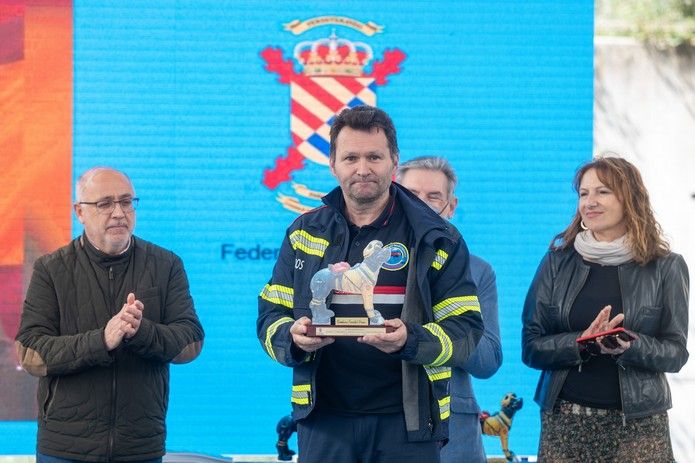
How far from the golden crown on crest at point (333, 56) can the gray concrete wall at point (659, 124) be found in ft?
5.44

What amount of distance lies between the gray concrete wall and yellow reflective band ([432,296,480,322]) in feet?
10.2

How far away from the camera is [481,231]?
17.0ft

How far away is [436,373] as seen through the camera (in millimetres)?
3039

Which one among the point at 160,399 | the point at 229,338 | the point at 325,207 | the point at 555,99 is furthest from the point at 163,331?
the point at 555,99

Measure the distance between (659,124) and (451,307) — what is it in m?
3.27

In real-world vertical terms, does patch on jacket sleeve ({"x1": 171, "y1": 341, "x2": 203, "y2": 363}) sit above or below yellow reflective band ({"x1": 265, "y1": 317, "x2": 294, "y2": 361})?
below

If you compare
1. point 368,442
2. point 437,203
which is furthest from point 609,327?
point 368,442

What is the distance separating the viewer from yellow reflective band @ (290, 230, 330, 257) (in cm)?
310

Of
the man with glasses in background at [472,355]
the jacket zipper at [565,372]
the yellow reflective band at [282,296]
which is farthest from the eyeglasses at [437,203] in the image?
the yellow reflective band at [282,296]

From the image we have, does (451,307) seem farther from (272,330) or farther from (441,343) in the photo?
(272,330)

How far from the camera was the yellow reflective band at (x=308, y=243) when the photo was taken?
310 centimetres

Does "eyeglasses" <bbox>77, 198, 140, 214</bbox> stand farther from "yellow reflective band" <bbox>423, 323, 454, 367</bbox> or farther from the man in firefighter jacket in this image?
"yellow reflective band" <bbox>423, 323, 454, 367</bbox>

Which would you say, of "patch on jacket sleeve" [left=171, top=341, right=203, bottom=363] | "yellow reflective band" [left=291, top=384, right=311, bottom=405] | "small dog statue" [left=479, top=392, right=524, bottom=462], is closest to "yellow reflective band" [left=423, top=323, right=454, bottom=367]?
"yellow reflective band" [left=291, top=384, right=311, bottom=405]

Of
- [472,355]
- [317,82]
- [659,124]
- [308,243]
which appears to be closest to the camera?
[308,243]
